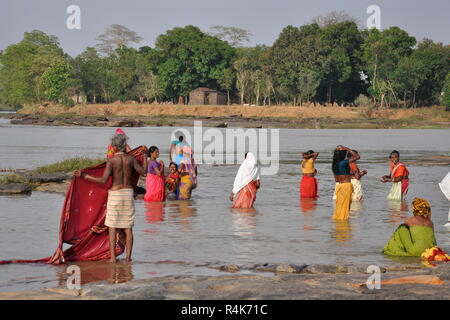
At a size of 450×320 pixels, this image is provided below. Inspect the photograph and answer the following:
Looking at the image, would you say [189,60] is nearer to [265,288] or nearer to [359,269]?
[359,269]

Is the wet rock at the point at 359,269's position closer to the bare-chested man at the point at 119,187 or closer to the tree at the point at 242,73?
the bare-chested man at the point at 119,187

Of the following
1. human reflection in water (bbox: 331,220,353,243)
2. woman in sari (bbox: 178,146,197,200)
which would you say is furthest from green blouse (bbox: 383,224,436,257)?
woman in sari (bbox: 178,146,197,200)

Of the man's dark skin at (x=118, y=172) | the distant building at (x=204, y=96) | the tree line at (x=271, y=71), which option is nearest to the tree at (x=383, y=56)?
the tree line at (x=271, y=71)

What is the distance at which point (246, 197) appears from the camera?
14.1 meters

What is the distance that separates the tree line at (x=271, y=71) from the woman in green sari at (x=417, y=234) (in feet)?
222

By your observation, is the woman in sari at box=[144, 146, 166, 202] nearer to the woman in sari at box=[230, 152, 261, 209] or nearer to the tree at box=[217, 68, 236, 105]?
the woman in sari at box=[230, 152, 261, 209]

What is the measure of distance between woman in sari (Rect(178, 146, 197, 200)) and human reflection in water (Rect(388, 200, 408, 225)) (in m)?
4.67

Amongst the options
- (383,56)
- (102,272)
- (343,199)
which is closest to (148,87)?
(383,56)

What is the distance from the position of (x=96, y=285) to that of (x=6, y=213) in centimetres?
716

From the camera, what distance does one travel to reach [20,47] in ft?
384

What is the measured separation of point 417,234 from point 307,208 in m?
5.60

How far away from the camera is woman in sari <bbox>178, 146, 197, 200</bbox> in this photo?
15000 millimetres

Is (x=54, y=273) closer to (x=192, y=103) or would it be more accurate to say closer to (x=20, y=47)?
(x=192, y=103)

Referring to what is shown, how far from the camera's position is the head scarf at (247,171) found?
13.3 metres
